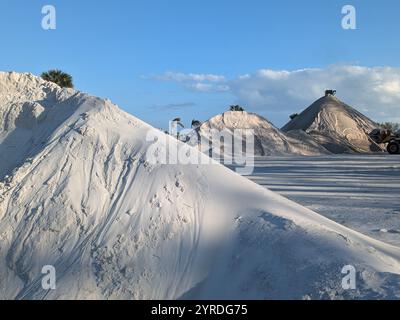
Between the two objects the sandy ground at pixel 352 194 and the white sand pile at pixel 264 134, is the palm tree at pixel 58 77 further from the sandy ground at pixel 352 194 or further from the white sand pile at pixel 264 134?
the white sand pile at pixel 264 134

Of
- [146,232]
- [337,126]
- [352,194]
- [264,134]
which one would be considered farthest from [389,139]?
[146,232]

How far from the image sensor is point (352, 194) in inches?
456

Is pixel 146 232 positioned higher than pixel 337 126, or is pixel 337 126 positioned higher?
pixel 337 126

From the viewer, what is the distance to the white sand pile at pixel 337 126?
3744 centimetres

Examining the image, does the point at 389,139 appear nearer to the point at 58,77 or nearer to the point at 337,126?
the point at 337,126

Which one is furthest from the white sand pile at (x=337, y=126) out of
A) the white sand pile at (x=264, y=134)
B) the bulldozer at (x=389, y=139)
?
the bulldozer at (x=389, y=139)

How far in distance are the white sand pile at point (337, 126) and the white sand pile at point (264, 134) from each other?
163 centimetres

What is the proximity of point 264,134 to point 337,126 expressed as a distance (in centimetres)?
988

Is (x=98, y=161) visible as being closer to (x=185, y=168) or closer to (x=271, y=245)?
(x=185, y=168)

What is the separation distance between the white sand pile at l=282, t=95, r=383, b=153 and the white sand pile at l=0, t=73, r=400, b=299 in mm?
30767

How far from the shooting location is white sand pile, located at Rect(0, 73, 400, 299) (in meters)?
4.91
